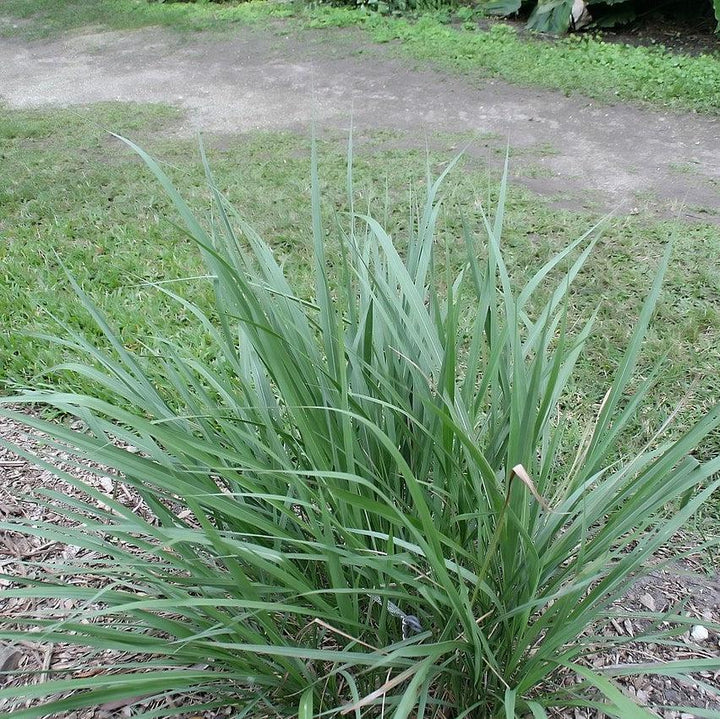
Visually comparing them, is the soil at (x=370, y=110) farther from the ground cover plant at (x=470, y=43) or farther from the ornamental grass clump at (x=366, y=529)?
the ornamental grass clump at (x=366, y=529)

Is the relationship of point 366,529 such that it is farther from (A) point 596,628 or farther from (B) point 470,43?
(B) point 470,43

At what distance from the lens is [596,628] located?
5.47 ft

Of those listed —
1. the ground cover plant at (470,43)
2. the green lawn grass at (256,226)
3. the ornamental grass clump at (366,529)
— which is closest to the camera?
the ornamental grass clump at (366,529)

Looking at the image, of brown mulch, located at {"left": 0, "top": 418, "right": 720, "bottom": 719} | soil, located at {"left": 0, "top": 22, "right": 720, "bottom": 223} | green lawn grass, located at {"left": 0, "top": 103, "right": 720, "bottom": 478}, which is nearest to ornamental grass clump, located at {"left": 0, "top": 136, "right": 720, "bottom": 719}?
brown mulch, located at {"left": 0, "top": 418, "right": 720, "bottom": 719}

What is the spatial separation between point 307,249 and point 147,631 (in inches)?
85.3

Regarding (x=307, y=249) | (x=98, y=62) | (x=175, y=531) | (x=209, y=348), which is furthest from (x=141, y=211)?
(x=98, y=62)

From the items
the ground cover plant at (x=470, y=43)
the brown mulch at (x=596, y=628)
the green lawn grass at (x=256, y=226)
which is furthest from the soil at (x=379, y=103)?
the brown mulch at (x=596, y=628)

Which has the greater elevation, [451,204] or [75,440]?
[75,440]

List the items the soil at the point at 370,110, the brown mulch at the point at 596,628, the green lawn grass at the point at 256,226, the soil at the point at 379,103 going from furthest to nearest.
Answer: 1. the soil at the point at 379,103
2. the green lawn grass at the point at 256,226
3. the soil at the point at 370,110
4. the brown mulch at the point at 596,628

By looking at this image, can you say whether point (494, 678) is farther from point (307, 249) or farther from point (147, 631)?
point (307, 249)

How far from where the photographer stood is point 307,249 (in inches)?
136

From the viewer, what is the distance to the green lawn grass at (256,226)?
285 centimetres

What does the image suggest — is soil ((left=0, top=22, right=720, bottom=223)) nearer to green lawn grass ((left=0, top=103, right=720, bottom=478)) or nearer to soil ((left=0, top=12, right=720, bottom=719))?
soil ((left=0, top=12, right=720, bottom=719))

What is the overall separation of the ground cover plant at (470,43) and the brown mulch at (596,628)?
445 centimetres
